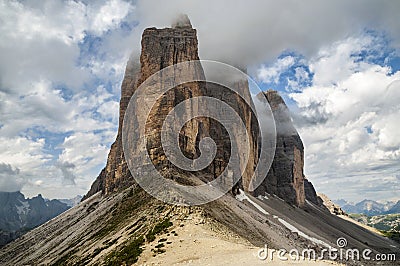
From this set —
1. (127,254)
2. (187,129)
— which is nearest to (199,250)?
(127,254)

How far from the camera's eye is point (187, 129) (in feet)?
272

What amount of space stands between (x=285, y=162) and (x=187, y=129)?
91663mm

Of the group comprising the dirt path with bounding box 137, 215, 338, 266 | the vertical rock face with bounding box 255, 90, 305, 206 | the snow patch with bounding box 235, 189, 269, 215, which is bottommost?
the dirt path with bounding box 137, 215, 338, 266

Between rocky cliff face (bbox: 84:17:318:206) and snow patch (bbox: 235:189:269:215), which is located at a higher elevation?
rocky cliff face (bbox: 84:17:318:206)

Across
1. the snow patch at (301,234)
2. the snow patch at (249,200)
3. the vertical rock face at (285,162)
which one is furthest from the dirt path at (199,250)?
the vertical rock face at (285,162)

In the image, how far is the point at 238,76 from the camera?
461 feet

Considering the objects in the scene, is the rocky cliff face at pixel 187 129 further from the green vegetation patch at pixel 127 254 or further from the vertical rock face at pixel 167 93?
the green vegetation patch at pixel 127 254

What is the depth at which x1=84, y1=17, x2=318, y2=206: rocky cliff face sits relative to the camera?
8006 cm

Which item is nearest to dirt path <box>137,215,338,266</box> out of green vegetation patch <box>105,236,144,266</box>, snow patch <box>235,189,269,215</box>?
green vegetation patch <box>105,236,144,266</box>

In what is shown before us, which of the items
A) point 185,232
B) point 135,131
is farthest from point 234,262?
point 135,131

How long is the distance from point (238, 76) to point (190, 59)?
48.0m

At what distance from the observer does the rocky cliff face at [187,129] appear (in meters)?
80.1

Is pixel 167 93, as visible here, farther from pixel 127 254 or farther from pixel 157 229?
pixel 127 254

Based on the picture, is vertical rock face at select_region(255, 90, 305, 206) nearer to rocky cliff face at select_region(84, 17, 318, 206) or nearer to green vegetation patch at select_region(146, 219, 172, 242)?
rocky cliff face at select_region(84, 17, 318, 206)
